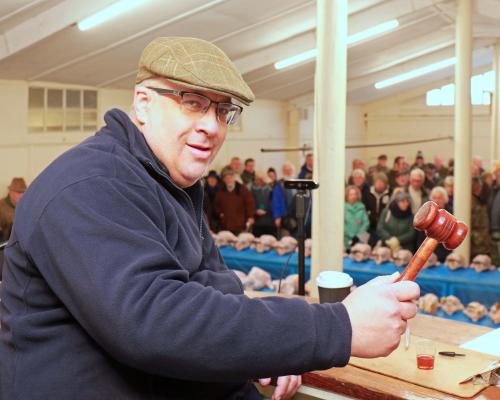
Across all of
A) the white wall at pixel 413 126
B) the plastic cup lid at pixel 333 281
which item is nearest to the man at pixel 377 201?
the plastic cup lid at pixel 333 281

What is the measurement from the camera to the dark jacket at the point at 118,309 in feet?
3.54

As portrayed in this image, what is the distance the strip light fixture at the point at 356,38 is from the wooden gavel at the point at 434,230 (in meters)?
12.1

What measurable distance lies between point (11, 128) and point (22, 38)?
2753 millimetres

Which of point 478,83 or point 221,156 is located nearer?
point 221,156

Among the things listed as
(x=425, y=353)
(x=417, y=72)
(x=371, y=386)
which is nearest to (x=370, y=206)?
(x=425, y=353)

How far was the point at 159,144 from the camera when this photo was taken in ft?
4.58

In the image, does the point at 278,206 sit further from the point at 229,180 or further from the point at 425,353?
the point at 425,353

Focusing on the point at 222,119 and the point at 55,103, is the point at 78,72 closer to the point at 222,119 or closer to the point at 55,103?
the point at 55,103

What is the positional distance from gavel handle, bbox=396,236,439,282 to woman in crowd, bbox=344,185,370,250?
7.00 m

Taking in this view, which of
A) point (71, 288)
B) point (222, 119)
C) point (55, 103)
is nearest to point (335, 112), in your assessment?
point (222, 119)

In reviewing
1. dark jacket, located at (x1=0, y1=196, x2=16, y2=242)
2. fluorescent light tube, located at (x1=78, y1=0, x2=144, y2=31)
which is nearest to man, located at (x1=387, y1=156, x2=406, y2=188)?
fluorescent light tube, located at (x1=78, y1=0, x2=144, y2=31)

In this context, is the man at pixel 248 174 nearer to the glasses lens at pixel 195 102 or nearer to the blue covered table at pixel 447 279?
the blue covered table at pixel 447 279

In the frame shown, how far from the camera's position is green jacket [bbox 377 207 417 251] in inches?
304

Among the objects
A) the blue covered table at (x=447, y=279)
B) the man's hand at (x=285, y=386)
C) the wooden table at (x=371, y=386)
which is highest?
the wooden table at (x=371, y=386)
